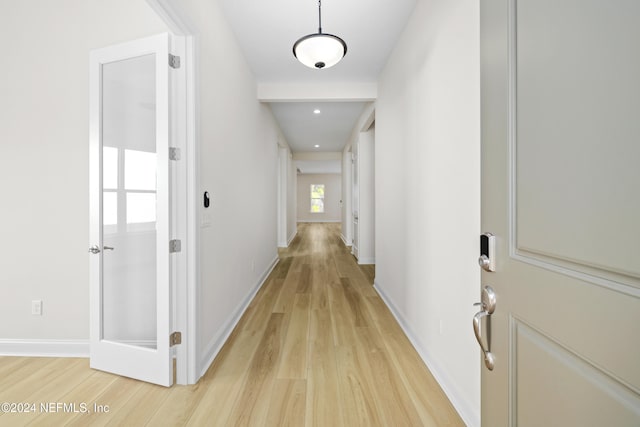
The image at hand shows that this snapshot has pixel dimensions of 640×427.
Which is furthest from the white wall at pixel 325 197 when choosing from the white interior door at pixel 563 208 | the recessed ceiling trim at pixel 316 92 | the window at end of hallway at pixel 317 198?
the white interior door at pixel 563 208

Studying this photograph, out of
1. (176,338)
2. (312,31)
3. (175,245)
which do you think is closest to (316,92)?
(312,31)

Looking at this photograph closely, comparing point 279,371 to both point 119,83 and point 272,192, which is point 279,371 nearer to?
point 119,83

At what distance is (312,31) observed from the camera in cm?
267

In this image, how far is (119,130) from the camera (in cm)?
195

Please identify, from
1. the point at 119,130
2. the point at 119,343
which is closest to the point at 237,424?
the point at 119,343

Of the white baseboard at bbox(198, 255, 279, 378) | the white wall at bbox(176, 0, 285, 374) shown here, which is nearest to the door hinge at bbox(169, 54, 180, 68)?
the white wall at bbox(176, 0, 285, 374)

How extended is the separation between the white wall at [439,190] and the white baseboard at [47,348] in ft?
8.56

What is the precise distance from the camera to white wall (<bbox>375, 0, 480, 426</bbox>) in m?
1.45

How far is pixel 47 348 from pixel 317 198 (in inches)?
523

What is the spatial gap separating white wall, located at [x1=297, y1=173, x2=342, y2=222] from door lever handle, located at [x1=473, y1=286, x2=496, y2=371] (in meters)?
14.3

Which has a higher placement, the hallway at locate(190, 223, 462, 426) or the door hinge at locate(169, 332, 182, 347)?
the door hinge at locate(169, 332, 182, 347)

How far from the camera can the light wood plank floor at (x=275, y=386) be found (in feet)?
4.95

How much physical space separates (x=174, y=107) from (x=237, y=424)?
6.17 ft

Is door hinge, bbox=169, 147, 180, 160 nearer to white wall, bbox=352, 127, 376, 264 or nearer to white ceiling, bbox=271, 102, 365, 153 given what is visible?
white ceiling, bbox=271, 102, 365, 153
